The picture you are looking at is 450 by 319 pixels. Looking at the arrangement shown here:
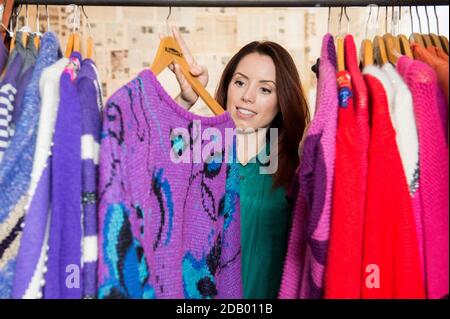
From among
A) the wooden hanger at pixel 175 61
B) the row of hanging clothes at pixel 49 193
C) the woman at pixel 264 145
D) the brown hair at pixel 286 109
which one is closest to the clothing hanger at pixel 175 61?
the wooden hanger at pixel 175 61

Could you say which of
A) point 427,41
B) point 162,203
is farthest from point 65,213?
point 427,41

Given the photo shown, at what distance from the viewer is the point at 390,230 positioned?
2.04 ft

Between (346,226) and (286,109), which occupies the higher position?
(286,109)

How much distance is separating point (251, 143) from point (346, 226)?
0.66 m

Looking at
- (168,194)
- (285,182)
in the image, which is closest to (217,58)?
(285,182)

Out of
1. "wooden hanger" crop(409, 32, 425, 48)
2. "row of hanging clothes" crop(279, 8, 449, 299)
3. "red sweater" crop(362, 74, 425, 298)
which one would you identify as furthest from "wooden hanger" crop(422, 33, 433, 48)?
"red sweater" crop(362, 74, 425, 298)

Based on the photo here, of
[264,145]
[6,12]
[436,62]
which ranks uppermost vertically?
[6,12]

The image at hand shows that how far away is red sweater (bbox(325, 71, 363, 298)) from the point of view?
0.62 m

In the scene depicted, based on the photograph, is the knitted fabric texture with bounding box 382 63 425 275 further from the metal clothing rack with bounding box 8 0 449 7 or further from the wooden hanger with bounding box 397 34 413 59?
the metal clothing rack with bounding box 8 0 449 7

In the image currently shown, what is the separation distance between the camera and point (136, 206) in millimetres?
685

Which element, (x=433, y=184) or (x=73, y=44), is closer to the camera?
(x=433, y=184)

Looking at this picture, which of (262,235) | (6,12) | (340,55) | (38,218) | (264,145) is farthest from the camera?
(264,145)

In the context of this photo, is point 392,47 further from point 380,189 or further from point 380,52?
point 380,189

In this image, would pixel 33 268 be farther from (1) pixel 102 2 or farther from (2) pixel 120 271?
(1) pixel 102 2
